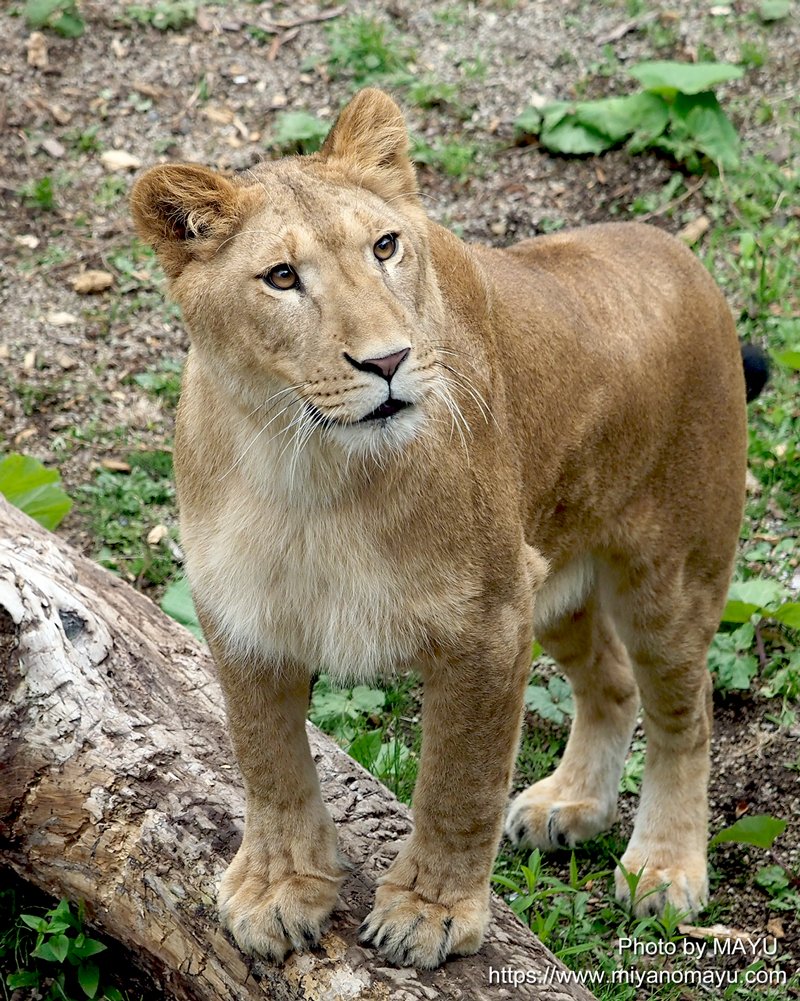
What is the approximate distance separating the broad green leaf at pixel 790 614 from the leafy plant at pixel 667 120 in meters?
3.02

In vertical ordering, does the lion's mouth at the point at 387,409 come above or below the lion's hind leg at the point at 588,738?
above

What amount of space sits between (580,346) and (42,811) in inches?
80.9

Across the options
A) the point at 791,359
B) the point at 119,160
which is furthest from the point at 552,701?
the point at 119,160

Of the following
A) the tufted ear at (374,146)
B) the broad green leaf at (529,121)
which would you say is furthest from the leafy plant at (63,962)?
the broad green leaf at (529,121)

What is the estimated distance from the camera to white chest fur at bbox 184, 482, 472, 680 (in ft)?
10.5

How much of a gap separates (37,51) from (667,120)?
12.5ft

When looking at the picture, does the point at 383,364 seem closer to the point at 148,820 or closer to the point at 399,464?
the point at 399,464

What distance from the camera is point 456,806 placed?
340cm

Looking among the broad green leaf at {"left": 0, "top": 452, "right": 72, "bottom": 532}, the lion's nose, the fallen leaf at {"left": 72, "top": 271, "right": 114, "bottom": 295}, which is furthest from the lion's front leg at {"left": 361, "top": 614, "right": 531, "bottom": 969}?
the fallen leaf at {"left": 72, "top": 271, "right": 114, "bottom": 295}

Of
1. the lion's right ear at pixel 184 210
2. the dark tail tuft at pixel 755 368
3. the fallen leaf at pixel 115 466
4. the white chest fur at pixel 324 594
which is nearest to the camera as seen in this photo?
the lion's right ear at pixel 184 210

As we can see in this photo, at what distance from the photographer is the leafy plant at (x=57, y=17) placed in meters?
8.22

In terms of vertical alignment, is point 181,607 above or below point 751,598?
above

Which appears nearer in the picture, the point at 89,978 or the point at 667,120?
the point at 89,978

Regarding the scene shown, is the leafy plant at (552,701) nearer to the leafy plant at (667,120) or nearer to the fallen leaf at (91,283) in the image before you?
the fallen leaf at (91,283)
